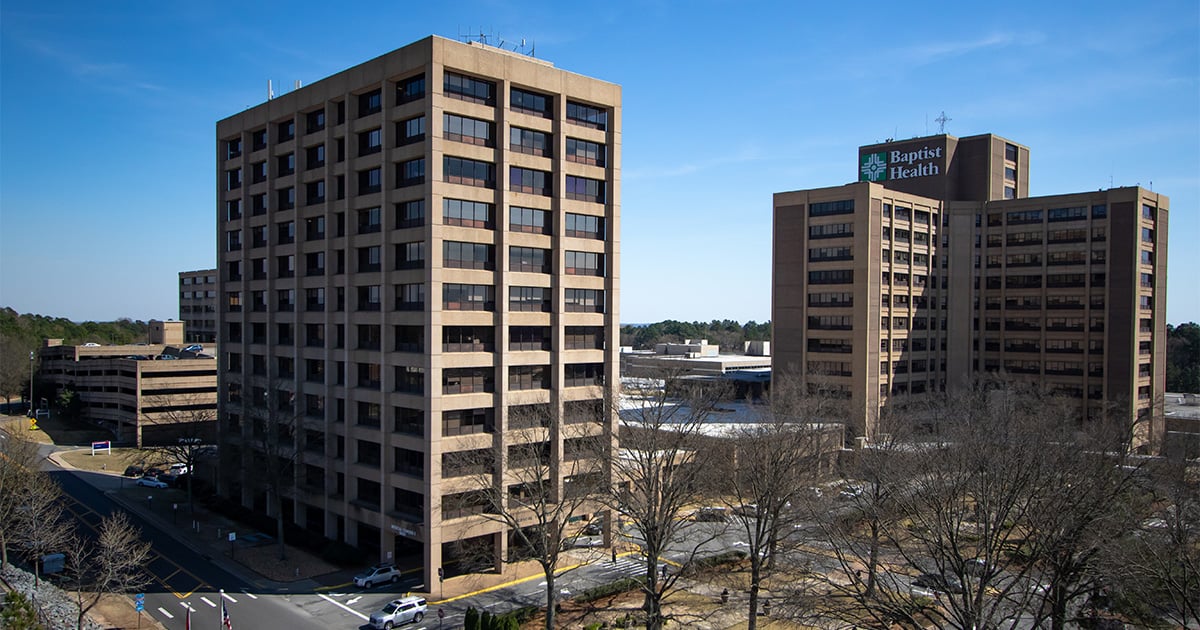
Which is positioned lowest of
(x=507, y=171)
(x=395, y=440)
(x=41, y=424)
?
(x=41, y=424)

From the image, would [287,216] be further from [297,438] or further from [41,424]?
[41,424]

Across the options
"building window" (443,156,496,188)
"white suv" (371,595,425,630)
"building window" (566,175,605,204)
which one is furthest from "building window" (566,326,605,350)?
"white suv" (371,595,425,630)

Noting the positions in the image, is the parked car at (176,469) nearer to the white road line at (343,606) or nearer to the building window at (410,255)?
the white road line at (343,606)

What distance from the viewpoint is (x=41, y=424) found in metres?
113

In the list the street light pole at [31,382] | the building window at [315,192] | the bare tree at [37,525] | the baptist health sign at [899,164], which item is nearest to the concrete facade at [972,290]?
the baptist health sign at [899,164]

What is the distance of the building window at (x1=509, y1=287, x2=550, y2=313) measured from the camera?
55.6m

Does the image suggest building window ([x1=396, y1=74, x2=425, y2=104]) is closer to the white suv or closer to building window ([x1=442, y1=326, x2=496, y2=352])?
building window ([x1=442, y1=326, x2=496, y2=352])

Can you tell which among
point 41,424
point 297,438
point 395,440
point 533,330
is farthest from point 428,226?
point 41,424

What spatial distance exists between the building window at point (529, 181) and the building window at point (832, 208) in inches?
1903

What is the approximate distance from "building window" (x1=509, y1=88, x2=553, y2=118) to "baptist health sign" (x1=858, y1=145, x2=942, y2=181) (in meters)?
69.7

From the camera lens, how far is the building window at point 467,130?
52750 mm

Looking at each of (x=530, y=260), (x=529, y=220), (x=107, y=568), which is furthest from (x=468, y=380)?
(x=107, y=568)

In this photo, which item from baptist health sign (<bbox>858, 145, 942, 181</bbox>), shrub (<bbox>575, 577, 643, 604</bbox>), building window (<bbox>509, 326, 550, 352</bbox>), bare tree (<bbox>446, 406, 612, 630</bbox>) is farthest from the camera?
baptist health sign (<bbox>858, 145, 942, 181</bbox>)

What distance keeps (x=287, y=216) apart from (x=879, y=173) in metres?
82.3
